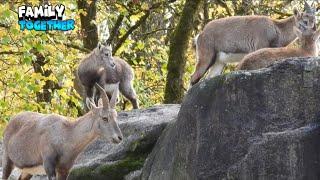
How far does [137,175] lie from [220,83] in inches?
71.1

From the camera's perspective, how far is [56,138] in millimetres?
9734

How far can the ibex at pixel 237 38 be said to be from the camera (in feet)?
41.3

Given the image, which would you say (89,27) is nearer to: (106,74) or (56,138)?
(106,74)

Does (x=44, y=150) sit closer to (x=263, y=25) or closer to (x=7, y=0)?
(x=263, y=25)

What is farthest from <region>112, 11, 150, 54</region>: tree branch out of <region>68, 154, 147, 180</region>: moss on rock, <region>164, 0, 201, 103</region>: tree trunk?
<region>68, 154, 147, 180</region>: moss on rock

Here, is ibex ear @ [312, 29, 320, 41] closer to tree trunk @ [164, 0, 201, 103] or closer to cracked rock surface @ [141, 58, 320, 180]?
cracked rock surface @ [141, 58, 320, 180]

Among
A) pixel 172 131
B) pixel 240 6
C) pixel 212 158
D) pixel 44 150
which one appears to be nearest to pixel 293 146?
pixel 212 158

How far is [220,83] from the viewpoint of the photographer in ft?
24.3

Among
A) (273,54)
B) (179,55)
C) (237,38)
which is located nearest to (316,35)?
(273,54)

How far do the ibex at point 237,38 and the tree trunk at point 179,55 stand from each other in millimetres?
2201

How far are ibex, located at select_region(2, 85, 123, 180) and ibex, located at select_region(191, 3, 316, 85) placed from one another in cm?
326

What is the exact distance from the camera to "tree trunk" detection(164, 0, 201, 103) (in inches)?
593

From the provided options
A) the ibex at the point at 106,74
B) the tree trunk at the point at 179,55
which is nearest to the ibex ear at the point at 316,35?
the ibex at the point at 106,74

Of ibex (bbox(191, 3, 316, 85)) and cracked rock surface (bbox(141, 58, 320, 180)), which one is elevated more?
ibex (bbox(191, 3, 316, 85))
